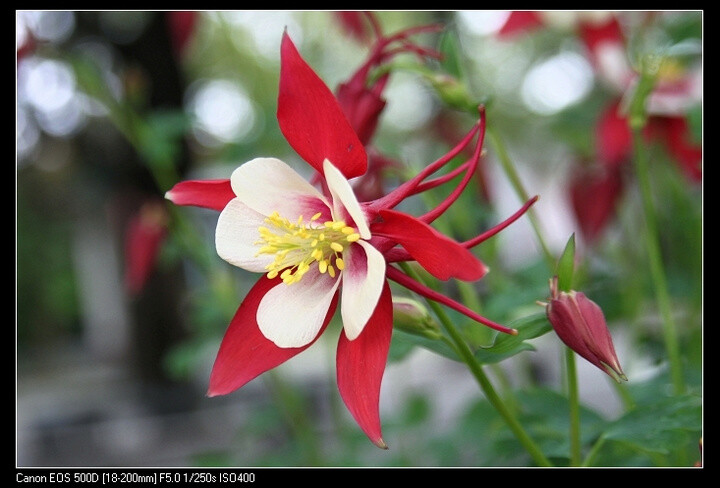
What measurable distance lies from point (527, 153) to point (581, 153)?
75.4 inches

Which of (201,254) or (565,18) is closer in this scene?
(565,18)

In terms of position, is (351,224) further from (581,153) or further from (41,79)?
(41,79)

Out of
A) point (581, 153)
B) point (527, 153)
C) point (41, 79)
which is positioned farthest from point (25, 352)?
point (581, 153)

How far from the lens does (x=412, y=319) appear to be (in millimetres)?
464

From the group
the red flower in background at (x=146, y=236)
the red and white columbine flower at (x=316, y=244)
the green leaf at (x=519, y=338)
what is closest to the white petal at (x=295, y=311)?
the red and white columbine flower at (x=316, y=244)

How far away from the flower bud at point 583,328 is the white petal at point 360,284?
0.36 feet

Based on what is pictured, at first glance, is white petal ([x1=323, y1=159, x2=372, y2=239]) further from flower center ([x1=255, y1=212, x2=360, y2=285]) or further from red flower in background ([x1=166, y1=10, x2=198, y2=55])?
red flower in background ([x1=166, y1=10, x2=198, y2=55])

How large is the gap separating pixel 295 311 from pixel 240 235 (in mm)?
65

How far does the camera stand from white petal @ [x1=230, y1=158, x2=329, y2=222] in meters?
0.44

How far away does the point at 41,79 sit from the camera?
1329mm

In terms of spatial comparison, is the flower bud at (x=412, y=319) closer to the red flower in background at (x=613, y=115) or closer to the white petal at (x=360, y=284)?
the white petal at (x=360, y=284)

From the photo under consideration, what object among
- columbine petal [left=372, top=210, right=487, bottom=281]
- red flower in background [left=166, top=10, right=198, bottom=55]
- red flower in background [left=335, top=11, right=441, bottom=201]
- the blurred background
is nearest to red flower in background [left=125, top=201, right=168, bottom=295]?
the blurred background

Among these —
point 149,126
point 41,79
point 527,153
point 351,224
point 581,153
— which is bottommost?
point 351,224

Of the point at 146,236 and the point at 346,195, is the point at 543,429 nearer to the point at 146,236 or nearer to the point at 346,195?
the point at 346,195
